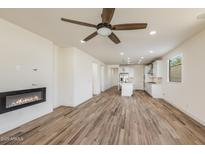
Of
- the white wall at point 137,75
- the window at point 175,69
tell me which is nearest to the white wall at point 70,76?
the window at point 175,69

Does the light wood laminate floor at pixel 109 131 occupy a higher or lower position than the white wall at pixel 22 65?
lower

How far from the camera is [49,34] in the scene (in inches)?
140

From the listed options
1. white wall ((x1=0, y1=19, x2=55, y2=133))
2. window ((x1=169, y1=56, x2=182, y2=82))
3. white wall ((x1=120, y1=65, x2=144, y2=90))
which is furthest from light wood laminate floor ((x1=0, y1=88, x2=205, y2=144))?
white wall ((x1=120, y1=65, x2=144, y2=90))

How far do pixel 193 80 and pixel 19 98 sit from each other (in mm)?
4921

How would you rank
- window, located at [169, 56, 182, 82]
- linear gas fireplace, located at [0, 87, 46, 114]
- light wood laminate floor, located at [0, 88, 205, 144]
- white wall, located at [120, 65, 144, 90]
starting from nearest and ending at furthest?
1. light wood laminate floor, located at [0, 88, 205, 144]
2. linear gas fireplace, located at [0, 87, 46, 114]
3. window, located at [169, 56, 182, 82]
4. white wall, located at [120, 65, 144, 90]

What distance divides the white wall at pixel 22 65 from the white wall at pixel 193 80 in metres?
4.70

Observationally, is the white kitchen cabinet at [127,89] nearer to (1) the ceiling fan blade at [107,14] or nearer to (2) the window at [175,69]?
(2) the window at [175,69]

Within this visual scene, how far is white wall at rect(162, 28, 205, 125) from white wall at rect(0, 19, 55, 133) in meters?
4.70

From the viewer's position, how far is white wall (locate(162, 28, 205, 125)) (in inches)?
126

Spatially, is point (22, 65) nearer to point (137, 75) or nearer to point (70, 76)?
point (70, 76)

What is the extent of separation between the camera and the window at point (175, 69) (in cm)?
485

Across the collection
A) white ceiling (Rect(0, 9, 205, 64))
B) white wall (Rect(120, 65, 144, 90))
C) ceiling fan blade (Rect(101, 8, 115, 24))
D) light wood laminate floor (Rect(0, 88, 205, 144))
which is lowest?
light wood laminate floor (Rect(0, 88, 205, 144))

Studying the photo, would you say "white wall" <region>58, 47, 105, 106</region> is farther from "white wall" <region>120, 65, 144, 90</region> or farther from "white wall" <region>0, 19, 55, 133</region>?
"white wall" <region>120, 65, 144, 90</region>
